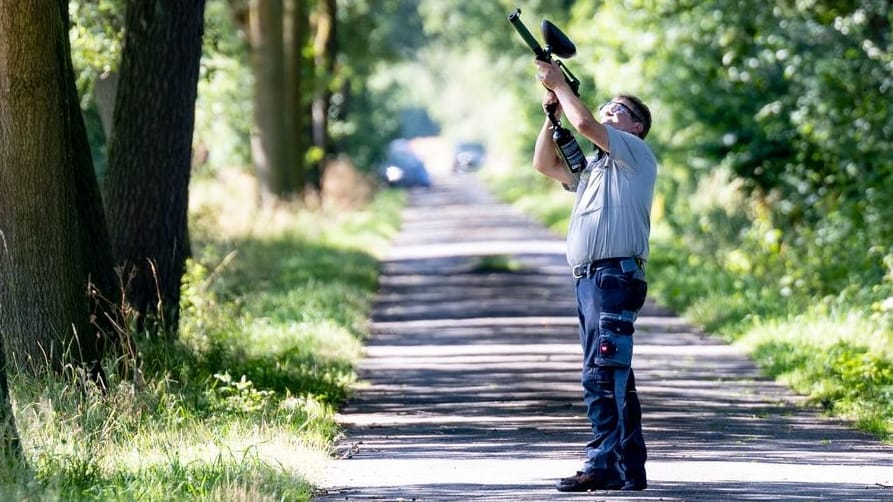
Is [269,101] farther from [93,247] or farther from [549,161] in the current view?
[549,161]

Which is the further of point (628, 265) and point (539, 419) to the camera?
point (539, 419)

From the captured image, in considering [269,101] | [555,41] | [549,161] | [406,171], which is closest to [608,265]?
[549,161]

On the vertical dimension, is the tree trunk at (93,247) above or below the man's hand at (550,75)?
below

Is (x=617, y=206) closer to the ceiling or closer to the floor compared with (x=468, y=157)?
closer to the floor

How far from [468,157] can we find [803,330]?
88.0 meters

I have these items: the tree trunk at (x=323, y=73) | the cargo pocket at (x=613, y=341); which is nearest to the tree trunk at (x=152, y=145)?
the cargo pocket at (x=613, y=341)

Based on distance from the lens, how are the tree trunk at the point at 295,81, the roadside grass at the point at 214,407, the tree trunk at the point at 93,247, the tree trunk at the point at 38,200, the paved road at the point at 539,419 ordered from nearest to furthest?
1. the roadside grass at the point at 214,407
2. the paved road at the point at 539,419
3. the tree trunk at the point at 38,200
4. the tree trunk at the point at 93,247
5. the tree trunk at the point at 295,81

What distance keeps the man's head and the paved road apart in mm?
1815

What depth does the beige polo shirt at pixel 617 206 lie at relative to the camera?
328 inches

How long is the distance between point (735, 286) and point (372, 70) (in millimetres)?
27008

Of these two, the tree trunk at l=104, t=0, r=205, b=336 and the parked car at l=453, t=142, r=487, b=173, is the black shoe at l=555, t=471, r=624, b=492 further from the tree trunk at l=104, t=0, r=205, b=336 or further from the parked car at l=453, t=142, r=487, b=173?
the parked car at l=453, t=142, r=487, b=173

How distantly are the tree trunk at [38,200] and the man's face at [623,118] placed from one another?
3.51 meters

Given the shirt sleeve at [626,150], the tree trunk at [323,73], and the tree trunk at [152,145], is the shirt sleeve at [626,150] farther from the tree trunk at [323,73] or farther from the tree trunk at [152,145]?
the tree trunk at [323,73]

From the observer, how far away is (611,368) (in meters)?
8.35
